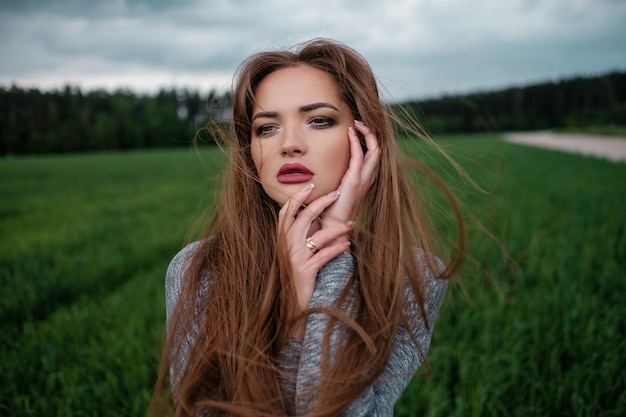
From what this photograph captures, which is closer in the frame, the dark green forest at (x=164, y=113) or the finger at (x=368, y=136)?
the finger at (x=368, y=136)

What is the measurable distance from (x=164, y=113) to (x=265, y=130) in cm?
6144

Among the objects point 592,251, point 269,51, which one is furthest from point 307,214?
point 592,251

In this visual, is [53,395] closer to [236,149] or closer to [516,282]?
[236,149]

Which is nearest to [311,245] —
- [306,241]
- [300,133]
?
[306,241]

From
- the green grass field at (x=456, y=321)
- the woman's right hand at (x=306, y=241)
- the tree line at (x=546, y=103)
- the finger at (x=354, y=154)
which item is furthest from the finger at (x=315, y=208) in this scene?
the tree line at (x=546, y=103)

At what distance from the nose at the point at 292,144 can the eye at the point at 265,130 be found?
0.08 metres

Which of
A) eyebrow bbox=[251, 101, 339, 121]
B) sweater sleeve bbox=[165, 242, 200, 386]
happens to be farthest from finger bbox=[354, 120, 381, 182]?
sweater sleeve bbox=[165, 242, 200, 386]

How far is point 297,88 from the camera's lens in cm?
137

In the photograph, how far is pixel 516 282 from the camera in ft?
13.3

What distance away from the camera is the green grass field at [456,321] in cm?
234

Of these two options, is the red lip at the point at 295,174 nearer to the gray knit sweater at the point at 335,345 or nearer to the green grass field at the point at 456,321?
the gray knit sweater at the point at 335,345

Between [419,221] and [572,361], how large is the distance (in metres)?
1.99

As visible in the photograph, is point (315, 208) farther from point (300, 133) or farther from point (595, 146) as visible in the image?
point (595, 146)

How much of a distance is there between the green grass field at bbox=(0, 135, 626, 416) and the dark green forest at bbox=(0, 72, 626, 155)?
1.48 meters
